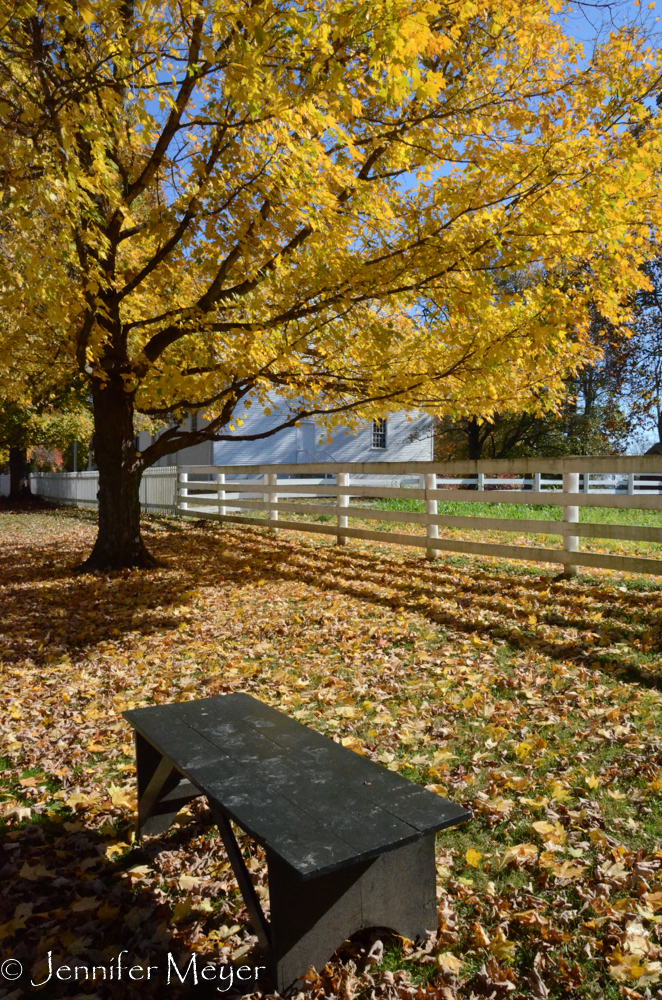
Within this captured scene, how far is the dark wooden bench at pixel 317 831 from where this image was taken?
2.25 m

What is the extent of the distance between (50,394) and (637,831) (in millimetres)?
25368

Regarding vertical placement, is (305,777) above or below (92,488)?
below

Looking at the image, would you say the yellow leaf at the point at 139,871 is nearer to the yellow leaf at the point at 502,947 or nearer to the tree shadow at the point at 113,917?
the tree shadow at the point at 113,917

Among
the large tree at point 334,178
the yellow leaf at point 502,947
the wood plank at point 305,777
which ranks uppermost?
the large tree at point 334,178

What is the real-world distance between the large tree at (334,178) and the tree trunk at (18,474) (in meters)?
22.9

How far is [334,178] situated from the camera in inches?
270

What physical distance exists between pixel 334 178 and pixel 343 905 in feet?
21.0

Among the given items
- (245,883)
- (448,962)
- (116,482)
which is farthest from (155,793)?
(116,482)

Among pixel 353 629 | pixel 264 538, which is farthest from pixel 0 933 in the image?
pixel 264 538

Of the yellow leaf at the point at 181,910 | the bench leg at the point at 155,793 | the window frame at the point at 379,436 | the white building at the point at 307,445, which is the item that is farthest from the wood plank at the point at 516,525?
the window frame at the point at 379,436

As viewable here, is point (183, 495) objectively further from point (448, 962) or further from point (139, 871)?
point (448, 962)

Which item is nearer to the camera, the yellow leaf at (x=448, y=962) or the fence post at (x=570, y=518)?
the yellow leaf at (x=448, y=962)

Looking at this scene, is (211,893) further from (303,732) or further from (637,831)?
(637,831)

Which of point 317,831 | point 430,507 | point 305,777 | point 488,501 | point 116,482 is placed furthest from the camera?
point 116,482
